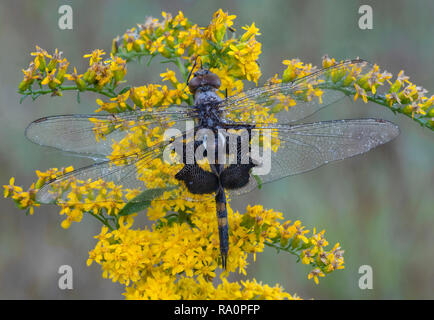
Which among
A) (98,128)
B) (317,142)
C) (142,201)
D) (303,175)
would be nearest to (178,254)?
(142,201)

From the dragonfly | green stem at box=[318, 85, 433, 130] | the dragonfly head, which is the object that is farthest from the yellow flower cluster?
green stem at box=[318, 85, 433, 130]

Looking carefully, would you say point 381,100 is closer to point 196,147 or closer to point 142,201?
point 196,147

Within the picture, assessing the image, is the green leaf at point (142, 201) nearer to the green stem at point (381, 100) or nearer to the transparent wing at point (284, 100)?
the transparent wing at point (284, 100)

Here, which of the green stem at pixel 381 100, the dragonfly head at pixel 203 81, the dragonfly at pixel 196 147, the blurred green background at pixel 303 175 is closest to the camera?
the dragonfly at pixel 196 147

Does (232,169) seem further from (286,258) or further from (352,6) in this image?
(352,6)

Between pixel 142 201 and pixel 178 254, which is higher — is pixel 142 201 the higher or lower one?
the higher one

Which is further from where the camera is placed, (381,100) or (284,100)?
(381,100)

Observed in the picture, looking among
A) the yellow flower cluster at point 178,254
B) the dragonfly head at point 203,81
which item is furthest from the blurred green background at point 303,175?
the dragonfly head at point 203,81

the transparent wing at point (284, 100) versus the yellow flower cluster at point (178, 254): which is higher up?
the transparent wing at point (284, 100)
